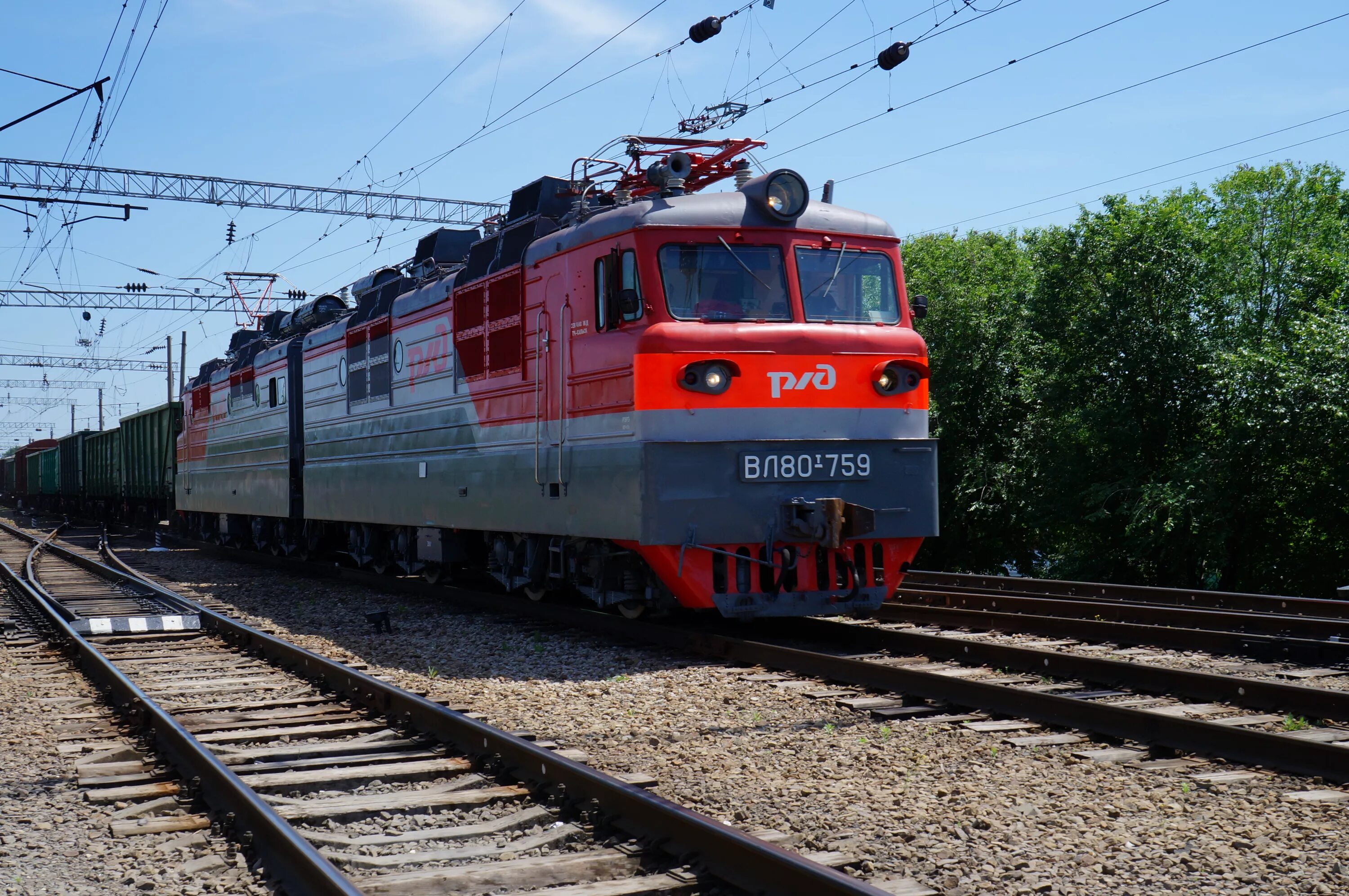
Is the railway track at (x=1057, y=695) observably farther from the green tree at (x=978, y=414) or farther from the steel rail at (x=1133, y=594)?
the green tree at (x=978, y=414)

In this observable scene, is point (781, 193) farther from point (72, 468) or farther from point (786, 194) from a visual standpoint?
point (72, 468)

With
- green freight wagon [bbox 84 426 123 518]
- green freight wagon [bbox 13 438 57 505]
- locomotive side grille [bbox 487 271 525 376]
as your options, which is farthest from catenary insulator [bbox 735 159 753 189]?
green freight wagon [bbox 13 438 57 505]

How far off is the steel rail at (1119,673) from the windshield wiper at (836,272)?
8.86 ft

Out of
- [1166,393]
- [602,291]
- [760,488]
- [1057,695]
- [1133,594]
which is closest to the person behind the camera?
[1057,695]

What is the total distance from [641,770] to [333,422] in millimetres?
11451

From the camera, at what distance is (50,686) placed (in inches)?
348

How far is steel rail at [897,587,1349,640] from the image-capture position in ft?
31.7

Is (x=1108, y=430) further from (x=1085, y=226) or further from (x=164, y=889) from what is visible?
(x=164, y=889)

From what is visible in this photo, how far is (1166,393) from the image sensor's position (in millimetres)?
22234

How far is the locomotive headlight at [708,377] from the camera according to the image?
905 cm

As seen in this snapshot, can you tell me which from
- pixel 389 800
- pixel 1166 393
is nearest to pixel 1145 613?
pixel 389 800

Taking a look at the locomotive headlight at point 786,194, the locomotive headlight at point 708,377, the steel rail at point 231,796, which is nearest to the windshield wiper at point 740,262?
the locomotive headlight at point 786,194

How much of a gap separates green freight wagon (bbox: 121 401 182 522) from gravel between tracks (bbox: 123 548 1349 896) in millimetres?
23259

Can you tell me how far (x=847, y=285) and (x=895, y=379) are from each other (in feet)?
2.80
